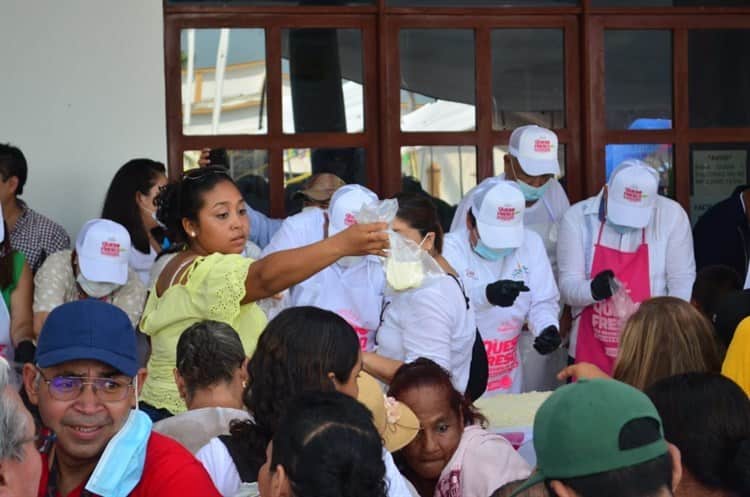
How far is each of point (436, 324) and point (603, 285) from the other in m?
1.27

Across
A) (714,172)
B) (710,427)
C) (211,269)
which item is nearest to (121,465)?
(211,269)

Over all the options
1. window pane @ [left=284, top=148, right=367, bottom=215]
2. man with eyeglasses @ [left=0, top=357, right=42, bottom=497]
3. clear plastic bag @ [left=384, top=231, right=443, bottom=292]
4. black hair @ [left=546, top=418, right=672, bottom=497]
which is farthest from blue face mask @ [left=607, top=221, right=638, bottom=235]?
man with eyeglasses @ [left=0, top=357, right=42, bottom=497]

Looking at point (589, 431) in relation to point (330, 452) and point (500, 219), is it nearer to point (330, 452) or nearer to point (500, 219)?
point (330, 452)

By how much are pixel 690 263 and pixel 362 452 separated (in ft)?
11.5

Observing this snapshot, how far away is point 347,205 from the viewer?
16.2 ft

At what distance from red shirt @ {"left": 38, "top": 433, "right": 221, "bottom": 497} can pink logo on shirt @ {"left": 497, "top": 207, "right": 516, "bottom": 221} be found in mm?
2389

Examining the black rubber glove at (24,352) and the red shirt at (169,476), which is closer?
the red shirt at (169,476)

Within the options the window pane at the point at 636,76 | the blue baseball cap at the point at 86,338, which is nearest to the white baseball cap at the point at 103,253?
the blue baseball cap at the point at 86,338

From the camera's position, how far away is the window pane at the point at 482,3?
630 centimetres

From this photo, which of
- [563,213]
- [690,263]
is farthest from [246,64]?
[690,263]

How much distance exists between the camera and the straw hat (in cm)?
322

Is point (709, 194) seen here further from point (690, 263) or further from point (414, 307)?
point (414, 307)

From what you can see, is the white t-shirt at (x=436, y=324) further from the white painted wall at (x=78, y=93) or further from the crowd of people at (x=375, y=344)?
the white painted wall at (x=78, y=93)

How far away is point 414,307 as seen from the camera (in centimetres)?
429
